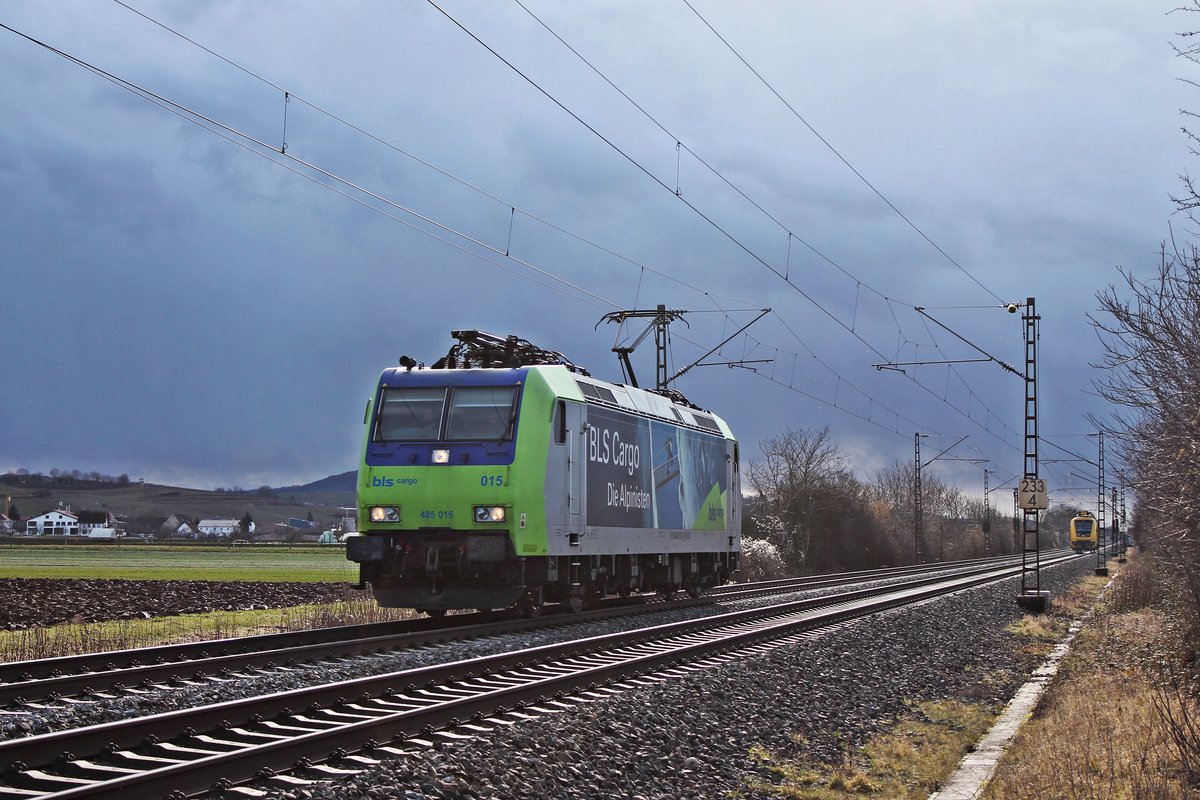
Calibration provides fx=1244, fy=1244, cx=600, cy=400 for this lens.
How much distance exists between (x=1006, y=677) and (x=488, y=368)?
9.04 meters

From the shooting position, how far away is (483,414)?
19.0 meters

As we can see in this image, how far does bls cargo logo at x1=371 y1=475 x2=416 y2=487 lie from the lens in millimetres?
19016

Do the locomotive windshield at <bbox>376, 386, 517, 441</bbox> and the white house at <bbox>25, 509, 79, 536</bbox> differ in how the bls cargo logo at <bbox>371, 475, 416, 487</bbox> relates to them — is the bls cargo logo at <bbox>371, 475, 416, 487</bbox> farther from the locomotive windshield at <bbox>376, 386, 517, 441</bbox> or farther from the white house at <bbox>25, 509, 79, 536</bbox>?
the white house at <bbox>25, 509, 79, 536</bbox>

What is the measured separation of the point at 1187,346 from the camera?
11750 mm

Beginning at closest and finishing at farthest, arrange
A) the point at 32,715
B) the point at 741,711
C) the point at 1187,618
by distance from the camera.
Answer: the point at 32,715 < the point at 741,711 < the point at 1187,618

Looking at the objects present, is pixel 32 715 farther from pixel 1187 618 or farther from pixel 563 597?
pixel 1187 618

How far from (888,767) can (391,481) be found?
1080cm

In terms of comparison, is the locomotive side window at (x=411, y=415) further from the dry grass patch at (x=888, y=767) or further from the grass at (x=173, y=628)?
the dry grass patch at (x=888, y=767)

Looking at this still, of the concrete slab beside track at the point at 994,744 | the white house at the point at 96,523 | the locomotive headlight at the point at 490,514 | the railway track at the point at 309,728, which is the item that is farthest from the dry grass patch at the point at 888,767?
the white house at the point at 96,523

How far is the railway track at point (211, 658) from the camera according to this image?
11.1 metres

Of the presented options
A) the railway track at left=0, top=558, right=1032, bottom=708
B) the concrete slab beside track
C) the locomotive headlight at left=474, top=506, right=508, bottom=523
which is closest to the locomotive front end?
the locomotive headlight at left=474, top=506, right=508, bottom=523

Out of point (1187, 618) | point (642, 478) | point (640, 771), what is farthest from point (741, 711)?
point (642, 478)

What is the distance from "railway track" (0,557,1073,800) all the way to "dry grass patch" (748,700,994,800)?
7.70ft

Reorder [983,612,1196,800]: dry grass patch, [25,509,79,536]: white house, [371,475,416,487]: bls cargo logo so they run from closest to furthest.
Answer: [983,612,1196,800]: dry grass patch < [371,475,416,487]: bls cargo logo < [25,509,79,536]: white house
